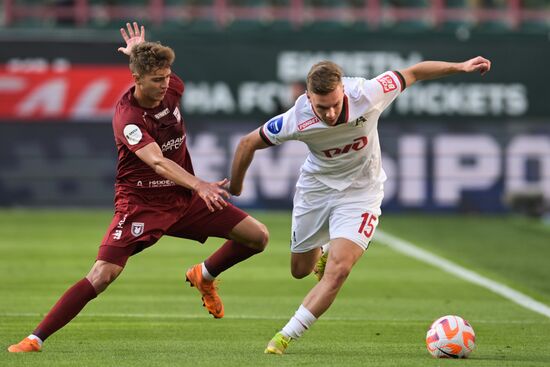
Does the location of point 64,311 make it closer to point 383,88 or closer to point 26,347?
point 26,347

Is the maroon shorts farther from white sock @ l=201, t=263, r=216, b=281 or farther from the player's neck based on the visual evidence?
the player's neck

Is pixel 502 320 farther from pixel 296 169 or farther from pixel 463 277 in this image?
pixel 296 169

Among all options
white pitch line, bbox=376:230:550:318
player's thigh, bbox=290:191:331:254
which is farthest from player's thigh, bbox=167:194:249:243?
white pitch line, bbox=376:230:550:318

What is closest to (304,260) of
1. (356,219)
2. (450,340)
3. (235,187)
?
(356,219)

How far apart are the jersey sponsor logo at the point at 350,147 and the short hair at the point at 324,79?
0.78 meters

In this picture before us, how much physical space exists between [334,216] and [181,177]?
4.58 ft

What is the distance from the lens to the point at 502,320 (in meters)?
11.2

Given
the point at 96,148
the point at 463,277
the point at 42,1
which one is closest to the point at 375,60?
the point at 96,148

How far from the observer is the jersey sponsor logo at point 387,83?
361 inches

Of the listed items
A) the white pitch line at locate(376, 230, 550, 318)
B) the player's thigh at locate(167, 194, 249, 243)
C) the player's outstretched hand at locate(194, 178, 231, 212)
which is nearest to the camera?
the player's outstretched hand at locate(194, 178, 231, 212)

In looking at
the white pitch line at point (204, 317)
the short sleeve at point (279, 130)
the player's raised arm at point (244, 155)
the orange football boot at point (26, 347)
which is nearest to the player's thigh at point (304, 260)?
the white pitch line at point (204, 317)

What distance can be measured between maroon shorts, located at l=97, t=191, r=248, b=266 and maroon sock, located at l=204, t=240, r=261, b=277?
0.84ft

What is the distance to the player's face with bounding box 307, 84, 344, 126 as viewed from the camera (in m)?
8.49

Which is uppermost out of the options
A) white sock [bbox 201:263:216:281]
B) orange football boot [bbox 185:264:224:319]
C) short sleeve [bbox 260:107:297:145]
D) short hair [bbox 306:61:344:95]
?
short hair [bbox 306:61:344:95]
